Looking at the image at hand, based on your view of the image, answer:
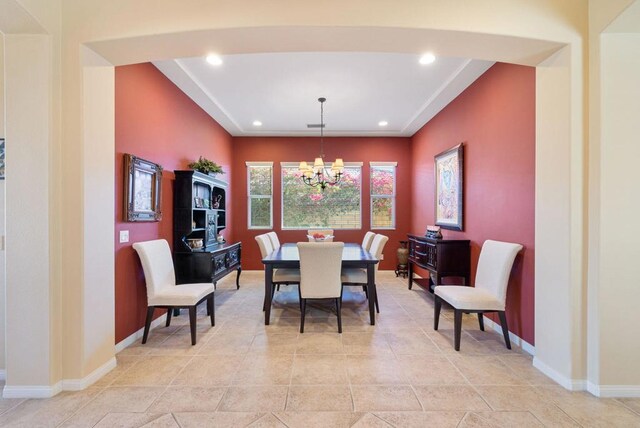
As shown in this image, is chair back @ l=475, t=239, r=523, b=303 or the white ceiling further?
the white ceiling

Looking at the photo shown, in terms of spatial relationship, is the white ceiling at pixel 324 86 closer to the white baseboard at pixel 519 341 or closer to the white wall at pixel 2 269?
the white wall at pixel 2 269

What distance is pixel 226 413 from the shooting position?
1802mm

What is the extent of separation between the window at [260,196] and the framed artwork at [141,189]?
2870 millimetres

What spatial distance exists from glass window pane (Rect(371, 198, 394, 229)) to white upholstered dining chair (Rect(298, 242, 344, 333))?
325 centimetres

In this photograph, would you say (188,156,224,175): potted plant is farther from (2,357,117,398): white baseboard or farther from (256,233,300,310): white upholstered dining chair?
(2,357,117,398): white baseboard

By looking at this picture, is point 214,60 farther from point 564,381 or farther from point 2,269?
point 564,381

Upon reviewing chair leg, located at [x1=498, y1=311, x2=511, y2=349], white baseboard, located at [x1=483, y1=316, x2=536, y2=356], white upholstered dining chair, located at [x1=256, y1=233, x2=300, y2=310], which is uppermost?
white upholstered dining chair, located at [x1=256, y1=233, x2=300, y2=310]

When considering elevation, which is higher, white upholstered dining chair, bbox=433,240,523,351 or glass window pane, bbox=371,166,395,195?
glass window pane, bbox=371,166,395,195

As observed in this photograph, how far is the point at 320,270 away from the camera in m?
Answer: 3.04

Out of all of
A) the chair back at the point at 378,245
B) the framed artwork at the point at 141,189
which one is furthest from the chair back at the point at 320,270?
the framed artwork at the point at 141,189

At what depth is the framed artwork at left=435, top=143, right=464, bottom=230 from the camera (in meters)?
3.93

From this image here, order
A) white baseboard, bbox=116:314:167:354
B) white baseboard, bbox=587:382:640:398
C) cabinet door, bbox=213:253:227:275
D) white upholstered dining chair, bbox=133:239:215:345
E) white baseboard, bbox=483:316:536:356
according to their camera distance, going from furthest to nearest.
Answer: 1. cabinet door, bbox=213:253:227:275
2. white upholstered dining chair, bbox=133:239:215:345
3. white baseboard, bbox=116:314:167:354
4. white baseboard, bbox=483:316:536:356
5. white baseboard, bbox=587:382:640:398

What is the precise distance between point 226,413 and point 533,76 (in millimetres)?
3690

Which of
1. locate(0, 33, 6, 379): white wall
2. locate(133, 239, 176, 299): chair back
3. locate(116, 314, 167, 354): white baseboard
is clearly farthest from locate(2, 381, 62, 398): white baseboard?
locate(133, 239, 176, 299): chair back
